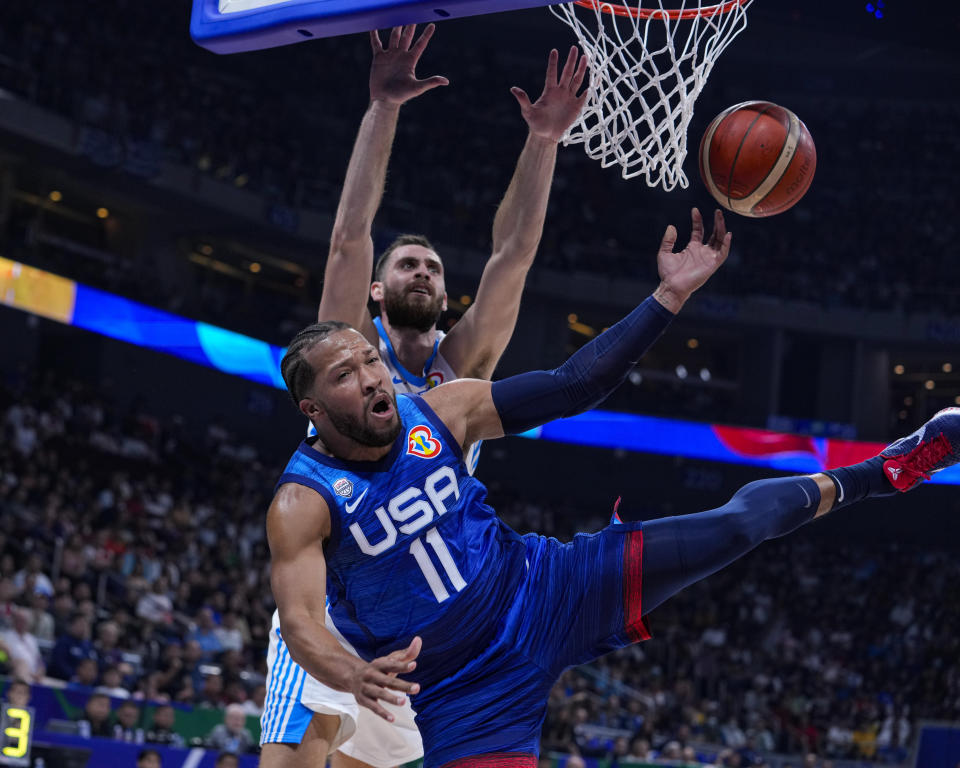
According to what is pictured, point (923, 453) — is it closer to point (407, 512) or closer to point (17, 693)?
point (407, 512)

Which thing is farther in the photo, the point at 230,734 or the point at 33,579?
the point at 33,579

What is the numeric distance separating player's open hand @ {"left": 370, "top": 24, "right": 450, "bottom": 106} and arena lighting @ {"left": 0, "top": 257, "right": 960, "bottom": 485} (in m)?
13.0

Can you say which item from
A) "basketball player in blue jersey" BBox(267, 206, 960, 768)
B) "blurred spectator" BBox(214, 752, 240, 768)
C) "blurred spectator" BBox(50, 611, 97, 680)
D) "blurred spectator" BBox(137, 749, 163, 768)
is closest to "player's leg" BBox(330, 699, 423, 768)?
"basketball player in blue jersey" BBox(267, 206, 960, 768)

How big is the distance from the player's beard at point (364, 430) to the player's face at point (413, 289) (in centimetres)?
112

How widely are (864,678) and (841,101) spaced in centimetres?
1322

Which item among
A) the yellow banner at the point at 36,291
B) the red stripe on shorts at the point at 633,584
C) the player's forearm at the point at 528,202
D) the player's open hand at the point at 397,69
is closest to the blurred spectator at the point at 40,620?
the yellow banner at the point at 36,291

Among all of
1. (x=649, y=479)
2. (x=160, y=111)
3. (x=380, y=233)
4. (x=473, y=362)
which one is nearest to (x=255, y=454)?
(x=380, y=233)

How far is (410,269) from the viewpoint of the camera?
4.51 m

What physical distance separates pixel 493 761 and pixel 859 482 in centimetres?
150

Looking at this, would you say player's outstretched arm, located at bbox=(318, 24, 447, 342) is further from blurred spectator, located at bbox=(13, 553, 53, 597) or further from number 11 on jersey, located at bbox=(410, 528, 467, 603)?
blurred spectator, located at bbox=(13, 553, 53, 597)

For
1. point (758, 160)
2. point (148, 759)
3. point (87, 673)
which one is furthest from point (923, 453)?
point (87, 673)

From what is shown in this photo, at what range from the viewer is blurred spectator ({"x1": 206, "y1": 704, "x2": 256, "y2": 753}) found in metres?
10.1

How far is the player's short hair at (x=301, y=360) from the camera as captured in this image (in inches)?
138

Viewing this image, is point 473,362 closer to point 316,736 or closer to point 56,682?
point 316,736
